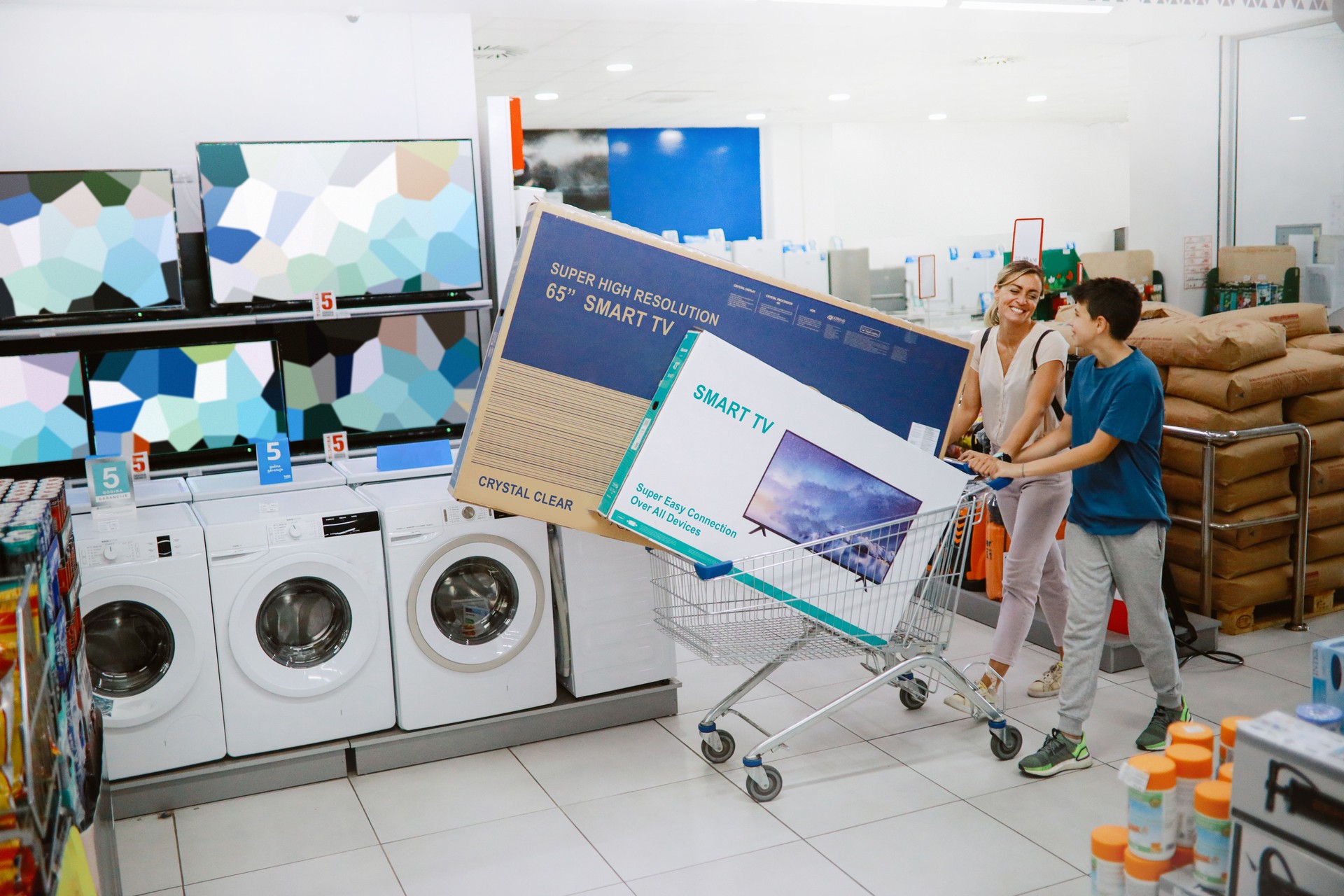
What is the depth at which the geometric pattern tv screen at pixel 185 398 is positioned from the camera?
4145 mm

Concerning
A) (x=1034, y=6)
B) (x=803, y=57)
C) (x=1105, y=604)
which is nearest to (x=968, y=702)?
(x=1105, y=604)

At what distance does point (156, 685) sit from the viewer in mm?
3396

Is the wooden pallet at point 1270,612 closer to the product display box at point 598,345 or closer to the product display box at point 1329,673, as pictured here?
the product display box at point 598,345

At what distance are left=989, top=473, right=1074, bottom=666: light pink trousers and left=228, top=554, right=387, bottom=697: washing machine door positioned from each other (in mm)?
2173

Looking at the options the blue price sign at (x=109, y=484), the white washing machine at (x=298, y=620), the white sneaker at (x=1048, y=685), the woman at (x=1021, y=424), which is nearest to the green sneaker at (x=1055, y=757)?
the woman at (x=1021, y=424)

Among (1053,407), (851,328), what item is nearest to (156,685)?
(851,328)

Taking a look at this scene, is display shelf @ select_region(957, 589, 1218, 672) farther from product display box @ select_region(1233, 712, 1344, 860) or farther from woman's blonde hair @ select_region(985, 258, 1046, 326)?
product display box @ select_region(1233, 712, 1344, 860)

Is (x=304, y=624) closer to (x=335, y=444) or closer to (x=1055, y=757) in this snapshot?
(x=335, y=444)

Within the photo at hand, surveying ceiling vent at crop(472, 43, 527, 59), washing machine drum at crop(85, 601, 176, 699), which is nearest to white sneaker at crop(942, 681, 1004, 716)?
washing machine drum at crop(85, 601, 176, 699)

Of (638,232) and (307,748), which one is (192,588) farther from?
(638,232)

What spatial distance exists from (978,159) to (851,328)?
12228 mm

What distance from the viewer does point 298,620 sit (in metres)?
3.68

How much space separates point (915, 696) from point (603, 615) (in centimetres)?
118

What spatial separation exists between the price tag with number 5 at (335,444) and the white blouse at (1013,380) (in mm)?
2545
